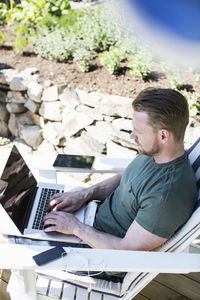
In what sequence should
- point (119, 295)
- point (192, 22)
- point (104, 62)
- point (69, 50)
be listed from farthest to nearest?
point (69, 50) < point (104, 62) < point (119, 295) < point (192, 22)

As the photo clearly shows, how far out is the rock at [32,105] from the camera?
380cm

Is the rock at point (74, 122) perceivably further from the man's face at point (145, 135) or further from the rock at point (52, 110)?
the man's face at point (145, 135)

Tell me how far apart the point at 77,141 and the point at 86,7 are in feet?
6.09

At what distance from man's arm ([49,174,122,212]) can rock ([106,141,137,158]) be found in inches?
42.4

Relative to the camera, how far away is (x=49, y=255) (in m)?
1.35

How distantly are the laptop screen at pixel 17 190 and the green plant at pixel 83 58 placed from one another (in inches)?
76.5

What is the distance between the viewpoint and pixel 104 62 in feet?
11.7

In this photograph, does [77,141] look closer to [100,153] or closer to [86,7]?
[100,153]

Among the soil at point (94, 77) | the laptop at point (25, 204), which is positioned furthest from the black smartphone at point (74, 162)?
the soil at point (94, 77)

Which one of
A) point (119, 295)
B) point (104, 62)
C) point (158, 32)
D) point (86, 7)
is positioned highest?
point (158, 32)

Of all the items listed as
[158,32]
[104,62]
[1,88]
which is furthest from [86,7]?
[158,32]

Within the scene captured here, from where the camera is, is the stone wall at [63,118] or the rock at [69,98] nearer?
the stone wall at [63,118]

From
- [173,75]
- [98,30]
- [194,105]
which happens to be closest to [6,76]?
[98,30]

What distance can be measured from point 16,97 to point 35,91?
1.23ft
